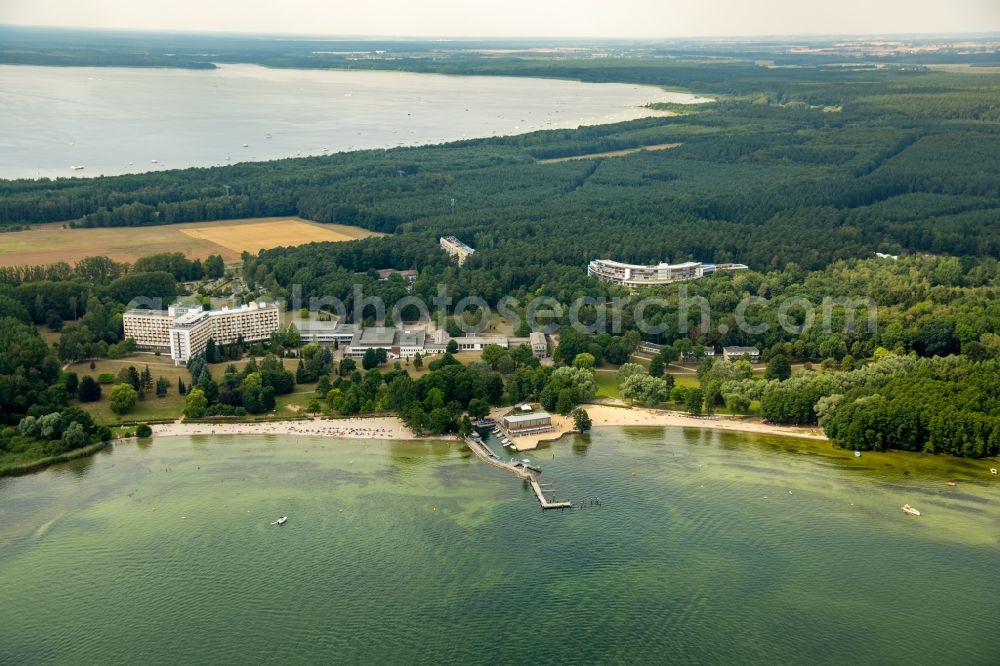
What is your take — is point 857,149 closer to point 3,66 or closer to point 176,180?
point 176,180

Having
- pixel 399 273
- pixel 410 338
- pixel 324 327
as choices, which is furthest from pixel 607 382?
pixel 399 273

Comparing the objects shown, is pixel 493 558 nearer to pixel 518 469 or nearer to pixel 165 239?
pixel 518 469

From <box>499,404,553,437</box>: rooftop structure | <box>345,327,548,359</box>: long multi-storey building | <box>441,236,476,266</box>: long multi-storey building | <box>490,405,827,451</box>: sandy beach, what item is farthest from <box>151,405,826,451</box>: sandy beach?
<box>441,236,476,266</box>: long multi-storey building

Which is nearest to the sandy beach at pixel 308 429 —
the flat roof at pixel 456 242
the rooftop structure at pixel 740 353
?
the rooftop structure at pixel 740 353

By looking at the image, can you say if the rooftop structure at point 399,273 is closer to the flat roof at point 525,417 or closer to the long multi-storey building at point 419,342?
the long multi-storey building at point 419,342

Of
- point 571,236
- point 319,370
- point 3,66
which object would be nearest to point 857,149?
point 571,236
